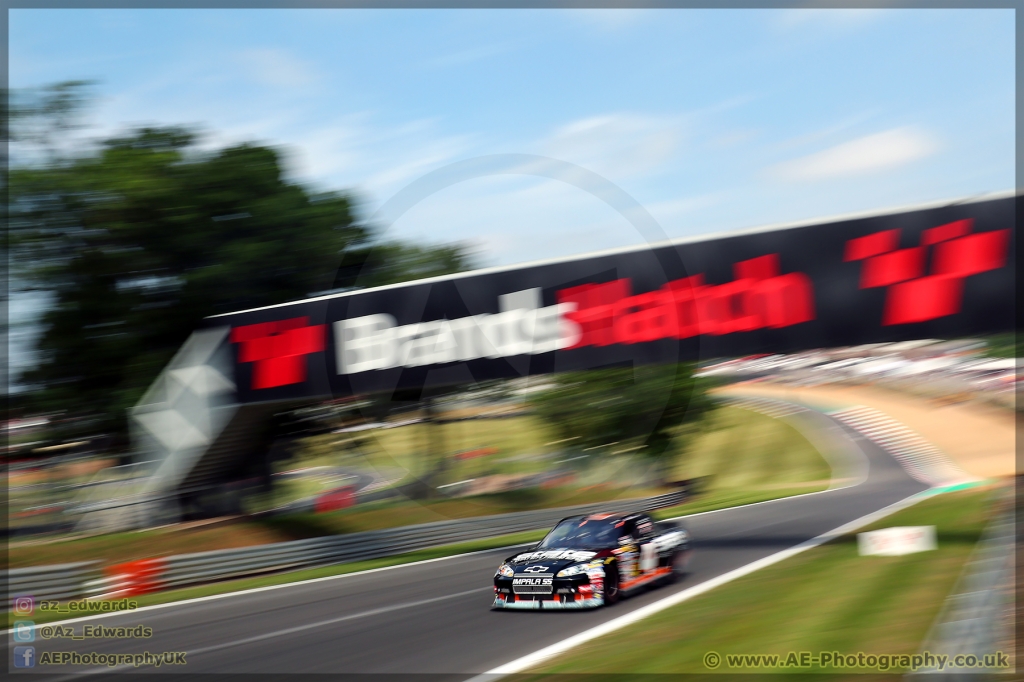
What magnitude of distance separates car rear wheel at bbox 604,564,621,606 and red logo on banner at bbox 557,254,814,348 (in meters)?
4.33

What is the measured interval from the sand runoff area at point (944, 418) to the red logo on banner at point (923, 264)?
74.8 ft

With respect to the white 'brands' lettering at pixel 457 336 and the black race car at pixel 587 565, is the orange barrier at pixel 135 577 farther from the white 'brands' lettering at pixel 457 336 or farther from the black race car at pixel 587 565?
the black race car at pixel 587 565

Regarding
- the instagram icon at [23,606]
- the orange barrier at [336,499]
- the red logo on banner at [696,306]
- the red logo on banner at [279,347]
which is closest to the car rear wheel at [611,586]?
the red logo on banner at [696,306]

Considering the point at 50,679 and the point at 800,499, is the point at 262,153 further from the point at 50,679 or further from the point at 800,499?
the point at 800,499

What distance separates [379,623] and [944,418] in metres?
49.5

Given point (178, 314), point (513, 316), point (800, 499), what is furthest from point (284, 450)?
point (800, 499)

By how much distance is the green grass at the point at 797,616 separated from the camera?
7449 millimetres

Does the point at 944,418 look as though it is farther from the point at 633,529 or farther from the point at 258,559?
the point at 258,559

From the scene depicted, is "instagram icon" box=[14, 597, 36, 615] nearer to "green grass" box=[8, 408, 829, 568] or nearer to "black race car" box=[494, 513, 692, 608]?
"green grass" box=[8, 408, 829, 568]

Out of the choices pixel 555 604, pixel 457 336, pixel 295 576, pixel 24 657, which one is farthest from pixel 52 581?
pixel 555 604

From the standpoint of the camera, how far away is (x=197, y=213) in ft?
74.6

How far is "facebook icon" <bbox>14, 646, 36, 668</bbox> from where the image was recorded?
930cm

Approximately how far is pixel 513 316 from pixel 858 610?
7768 millimetres
